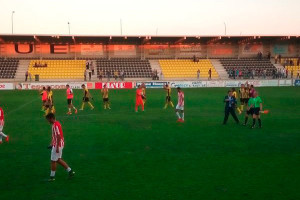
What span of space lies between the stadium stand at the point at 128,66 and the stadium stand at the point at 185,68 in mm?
2845

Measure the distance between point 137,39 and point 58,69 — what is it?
1378 centimetres

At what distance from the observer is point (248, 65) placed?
52938 mm

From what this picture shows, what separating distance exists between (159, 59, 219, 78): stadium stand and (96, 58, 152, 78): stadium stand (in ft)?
9.33

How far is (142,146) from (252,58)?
49633 mm

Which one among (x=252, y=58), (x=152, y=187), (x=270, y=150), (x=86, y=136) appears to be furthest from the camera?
(x=252, y=58)

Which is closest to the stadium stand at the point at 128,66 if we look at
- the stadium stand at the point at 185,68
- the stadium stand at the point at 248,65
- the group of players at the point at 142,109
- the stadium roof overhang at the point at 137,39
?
the stadium stand at the point at 185,68

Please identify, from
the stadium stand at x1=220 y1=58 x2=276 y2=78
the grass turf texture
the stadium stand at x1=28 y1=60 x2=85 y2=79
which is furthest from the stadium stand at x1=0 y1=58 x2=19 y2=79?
the stadium stand at x1=220 y1=58 x2=276 y2=78

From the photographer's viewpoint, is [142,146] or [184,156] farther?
[142,146]

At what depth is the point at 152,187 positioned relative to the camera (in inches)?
301

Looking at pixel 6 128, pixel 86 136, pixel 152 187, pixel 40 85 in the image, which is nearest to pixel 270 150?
pixel 152 187

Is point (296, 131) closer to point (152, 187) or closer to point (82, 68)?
point (152, 187)

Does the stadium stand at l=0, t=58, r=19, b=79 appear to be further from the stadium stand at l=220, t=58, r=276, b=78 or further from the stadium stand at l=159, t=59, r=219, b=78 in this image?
the stadium stand at l=220, t=58, r=276, b=78

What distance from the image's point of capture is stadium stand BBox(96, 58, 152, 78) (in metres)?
49.1

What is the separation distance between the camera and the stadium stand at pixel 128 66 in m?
49.1
